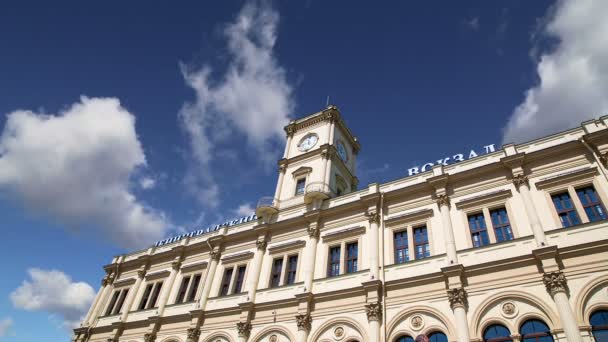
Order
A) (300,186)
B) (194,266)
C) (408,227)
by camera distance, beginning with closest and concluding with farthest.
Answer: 1. (408,227)
2. (194,266)
3. (300,186)

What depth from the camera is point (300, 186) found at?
3172 centimetres

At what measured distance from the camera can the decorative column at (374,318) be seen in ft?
64.7

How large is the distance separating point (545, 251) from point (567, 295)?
2.06m

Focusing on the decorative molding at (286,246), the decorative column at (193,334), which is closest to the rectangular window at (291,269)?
the decorative molding at (286,246)

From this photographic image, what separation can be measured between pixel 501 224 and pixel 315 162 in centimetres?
1594

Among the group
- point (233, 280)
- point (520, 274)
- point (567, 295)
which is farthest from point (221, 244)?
point (567, 295)

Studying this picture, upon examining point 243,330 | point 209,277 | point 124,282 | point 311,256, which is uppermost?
point 124,282

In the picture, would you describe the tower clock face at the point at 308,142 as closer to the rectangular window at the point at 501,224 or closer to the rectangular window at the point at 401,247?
the rectangular window at the point at 401,247

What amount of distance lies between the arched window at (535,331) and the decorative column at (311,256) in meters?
11.9

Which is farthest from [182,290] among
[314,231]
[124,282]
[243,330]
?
[314,231]

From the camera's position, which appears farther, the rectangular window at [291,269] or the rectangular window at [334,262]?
the rectangular window at [291,269]

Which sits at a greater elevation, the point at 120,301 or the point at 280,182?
the point at 280,182

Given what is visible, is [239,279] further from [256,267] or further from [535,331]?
[535,331]

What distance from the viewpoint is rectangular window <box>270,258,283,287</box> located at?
26.3 m
